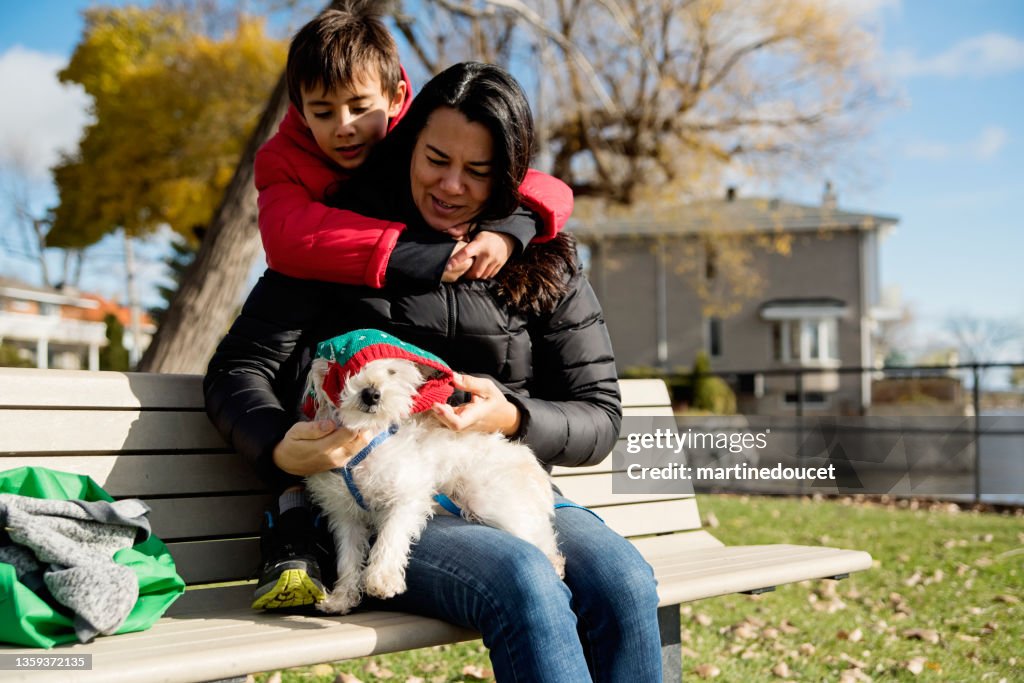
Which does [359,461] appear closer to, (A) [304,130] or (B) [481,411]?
(B) [481,411]

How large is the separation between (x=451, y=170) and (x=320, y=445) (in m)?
0.89

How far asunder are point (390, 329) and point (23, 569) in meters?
1.07

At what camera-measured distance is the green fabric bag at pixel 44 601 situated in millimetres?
1950

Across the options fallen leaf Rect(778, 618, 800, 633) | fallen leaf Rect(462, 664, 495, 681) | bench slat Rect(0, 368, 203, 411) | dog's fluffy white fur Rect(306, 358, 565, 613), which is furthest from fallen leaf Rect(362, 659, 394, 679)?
Result: fallen leaf Rect(778, 618, 800, 633)

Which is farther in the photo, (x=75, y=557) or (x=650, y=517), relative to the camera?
(x=650, y=517)

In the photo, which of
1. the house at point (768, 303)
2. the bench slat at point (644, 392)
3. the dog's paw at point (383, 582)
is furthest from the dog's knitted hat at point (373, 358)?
the house at point (768, 303)

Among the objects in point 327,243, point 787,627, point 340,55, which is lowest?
point 787,627

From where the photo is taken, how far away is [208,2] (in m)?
21.3

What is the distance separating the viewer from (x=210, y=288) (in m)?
5.55

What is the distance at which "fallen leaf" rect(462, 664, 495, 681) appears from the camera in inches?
155

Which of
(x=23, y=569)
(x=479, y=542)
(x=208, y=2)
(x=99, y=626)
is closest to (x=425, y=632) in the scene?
(x=479, y=542)

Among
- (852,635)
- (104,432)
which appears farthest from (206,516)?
(852,635)

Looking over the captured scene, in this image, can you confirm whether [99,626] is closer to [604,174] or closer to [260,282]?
[260,282]

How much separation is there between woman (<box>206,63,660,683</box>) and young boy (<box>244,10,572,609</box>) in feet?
0.25
